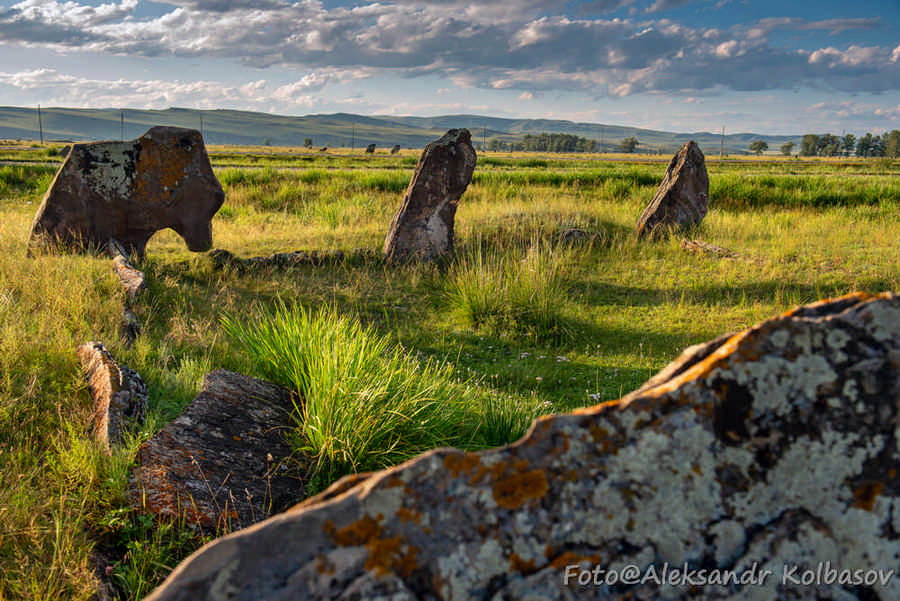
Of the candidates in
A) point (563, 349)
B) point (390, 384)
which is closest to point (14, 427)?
point (390, 384)

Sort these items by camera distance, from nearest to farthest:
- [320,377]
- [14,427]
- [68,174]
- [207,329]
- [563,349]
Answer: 1. [14,427]
2. [320,377]
3. [207,329]
4. [563,349]
5. [68,174]

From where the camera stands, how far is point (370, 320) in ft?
24.7

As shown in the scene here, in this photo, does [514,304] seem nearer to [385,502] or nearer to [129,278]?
[129,278]

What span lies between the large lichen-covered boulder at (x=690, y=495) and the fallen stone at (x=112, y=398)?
2.58 meters

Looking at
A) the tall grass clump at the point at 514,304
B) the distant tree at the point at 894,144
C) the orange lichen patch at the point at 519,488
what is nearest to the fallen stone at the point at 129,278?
the tall grass clump at the point at 514,304

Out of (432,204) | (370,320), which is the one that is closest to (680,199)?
(432,204)

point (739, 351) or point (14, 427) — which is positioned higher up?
point (739, 351)

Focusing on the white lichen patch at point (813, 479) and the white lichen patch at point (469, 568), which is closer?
the white lichen patch at point (469, 568)

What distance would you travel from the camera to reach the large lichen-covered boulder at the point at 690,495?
1.12 meters

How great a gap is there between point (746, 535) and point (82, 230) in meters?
9.09

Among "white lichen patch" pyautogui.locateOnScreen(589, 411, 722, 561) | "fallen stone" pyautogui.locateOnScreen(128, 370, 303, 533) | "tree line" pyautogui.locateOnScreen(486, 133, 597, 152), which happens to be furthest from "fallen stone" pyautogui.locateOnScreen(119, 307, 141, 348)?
"tree line" pyautogui.locateOnScreen(486, 133, 597, 152)

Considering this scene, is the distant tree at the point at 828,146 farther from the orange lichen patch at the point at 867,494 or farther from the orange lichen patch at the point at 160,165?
the orange lichen patch at the point at 867,494

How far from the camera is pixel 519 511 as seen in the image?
45.4 inches

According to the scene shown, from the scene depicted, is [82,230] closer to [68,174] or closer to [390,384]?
[68,174]
